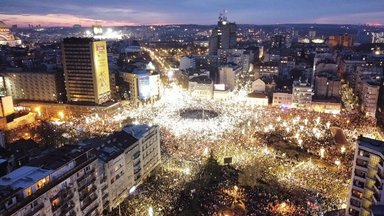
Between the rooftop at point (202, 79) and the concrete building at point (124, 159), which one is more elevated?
the rooftop at point (202, 79)

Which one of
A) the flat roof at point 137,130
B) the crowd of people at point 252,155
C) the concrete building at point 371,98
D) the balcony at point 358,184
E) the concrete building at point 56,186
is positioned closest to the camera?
the concrete building at point 56,186

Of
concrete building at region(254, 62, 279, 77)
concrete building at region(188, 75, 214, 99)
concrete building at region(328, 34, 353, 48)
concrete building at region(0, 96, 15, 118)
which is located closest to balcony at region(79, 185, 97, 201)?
concrete building at region(0, 96, 15, 118)

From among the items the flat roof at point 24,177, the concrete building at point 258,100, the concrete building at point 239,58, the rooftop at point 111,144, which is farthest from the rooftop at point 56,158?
the concrete building at point 239,58

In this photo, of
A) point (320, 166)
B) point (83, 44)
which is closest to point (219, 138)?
point (320, 166)

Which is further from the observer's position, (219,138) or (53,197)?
(219,138)

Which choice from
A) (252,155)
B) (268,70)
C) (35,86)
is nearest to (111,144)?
(252,155)

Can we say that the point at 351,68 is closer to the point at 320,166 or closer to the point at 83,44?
the point at 320,166

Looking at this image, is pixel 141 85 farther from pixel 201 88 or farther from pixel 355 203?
pixel 355 203

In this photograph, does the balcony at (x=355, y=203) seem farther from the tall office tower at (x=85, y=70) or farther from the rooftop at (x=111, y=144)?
the tall office tower at (x=85, y=70)
